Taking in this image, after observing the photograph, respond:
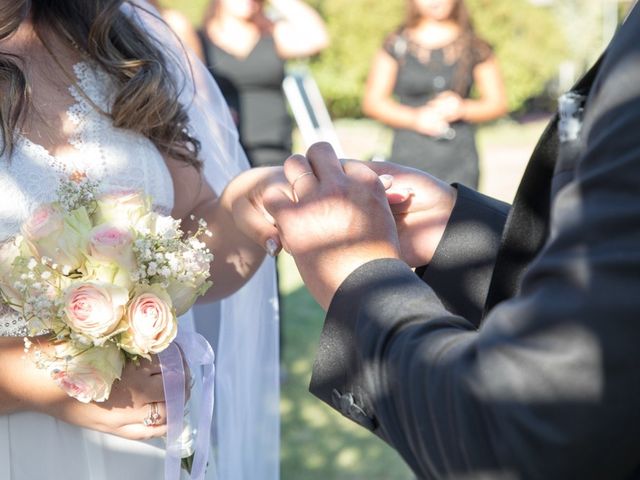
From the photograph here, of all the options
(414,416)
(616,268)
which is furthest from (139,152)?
(616,268)

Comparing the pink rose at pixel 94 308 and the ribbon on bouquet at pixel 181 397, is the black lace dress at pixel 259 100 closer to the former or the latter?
the ribbon on bouquet at pixel 181 397

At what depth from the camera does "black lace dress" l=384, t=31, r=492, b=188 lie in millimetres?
5867

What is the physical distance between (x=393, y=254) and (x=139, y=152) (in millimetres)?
1076

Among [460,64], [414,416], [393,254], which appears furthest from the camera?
A: [460,64]

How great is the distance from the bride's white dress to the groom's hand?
659 mm

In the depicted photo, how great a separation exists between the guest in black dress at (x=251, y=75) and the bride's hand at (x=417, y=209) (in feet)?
12.4

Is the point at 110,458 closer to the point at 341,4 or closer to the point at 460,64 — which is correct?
the point at 460,64

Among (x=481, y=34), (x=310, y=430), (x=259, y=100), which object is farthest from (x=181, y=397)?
(x=481, y=34)

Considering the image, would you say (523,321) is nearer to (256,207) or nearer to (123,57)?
(256,207)

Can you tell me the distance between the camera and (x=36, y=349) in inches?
73.2

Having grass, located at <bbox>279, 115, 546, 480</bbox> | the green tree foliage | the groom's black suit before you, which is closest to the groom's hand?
the groom's black suit

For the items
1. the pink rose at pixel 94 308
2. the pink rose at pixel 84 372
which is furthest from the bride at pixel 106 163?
the pink rose at pixel 94 308

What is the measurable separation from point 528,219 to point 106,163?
3.87 feet

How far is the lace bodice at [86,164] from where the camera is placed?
204 centimetres
